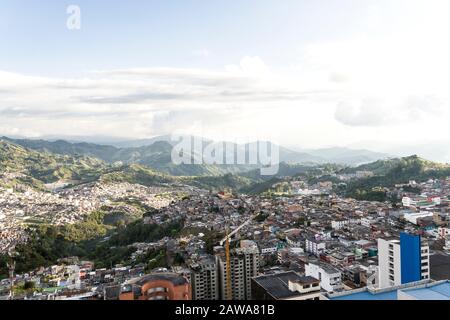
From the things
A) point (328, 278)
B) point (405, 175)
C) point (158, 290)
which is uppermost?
point (158, 290)

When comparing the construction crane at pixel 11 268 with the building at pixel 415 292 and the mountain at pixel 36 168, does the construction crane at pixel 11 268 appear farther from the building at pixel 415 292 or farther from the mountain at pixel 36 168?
the mountain at pixel 36 168

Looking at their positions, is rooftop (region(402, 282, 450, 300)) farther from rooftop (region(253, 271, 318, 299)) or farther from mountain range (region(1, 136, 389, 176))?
mountain range (region(1, 136, 389, 176))

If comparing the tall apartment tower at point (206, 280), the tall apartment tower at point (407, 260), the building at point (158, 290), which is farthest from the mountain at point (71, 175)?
the building at point (158, 290)

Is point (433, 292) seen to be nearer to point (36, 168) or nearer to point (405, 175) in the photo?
point (405, 175)

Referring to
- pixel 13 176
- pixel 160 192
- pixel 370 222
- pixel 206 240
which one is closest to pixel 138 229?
pixel 206 240

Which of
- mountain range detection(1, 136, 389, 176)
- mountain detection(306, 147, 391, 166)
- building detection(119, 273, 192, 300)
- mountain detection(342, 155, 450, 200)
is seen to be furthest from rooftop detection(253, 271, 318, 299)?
mountain detection(306, 147, 391, 166)

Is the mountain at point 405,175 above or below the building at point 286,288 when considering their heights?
below

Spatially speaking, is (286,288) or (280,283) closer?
(286,288)

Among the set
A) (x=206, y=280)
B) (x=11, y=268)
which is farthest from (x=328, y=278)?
(x=11, y=268)
